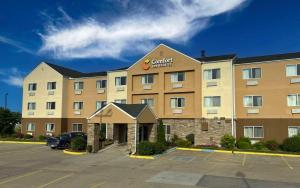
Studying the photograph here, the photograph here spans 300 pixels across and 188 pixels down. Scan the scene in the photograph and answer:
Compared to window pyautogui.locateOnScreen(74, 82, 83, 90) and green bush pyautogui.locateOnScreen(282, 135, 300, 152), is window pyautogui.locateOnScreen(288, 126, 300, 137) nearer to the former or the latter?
green bush pyautogui.locateOnScreen(282, 135, 300, 152)

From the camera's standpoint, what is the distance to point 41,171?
21.2 metres

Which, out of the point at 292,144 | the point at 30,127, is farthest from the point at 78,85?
the point at 292,144

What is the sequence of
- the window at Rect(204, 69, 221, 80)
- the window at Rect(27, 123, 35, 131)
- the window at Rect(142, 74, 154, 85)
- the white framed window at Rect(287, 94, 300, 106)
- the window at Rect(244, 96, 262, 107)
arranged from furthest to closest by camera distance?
the window at Rect(27, 123, 35, 131), the window at Rect(142, 74, 154, 85), the window at Rect(204, 69, 221, 80), the window at Rect(244, 96, 262, 107), the white framed window at Rect(287, 94, 300, 106)

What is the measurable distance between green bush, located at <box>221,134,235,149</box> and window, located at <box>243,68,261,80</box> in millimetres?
6361

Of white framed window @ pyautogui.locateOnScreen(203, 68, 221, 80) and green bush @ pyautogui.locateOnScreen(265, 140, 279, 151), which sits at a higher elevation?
white framed window @ pyautogui.locateOnScreen(203, 68, 221, 80)

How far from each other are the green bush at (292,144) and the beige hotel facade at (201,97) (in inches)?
102

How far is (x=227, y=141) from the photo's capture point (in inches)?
1314

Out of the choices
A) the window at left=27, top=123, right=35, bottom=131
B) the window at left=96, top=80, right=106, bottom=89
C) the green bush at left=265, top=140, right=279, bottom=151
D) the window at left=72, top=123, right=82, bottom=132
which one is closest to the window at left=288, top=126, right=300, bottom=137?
the green bush at left=265, top=140, right=279, bottom=151

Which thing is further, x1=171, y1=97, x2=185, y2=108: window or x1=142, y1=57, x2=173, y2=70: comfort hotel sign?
x1=142, y1=57, x2=173, y2=70: comfort hotel sign

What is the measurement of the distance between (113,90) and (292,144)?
21.6 m

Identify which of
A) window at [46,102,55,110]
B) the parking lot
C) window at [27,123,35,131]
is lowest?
the parking lot

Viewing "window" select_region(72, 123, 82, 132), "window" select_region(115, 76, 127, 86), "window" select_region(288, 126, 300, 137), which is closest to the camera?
"window" select_region(288, 126, 300, 137)

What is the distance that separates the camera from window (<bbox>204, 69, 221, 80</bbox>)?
3621 centimetres

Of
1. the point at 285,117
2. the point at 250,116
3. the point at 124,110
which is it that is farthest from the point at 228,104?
the point at 124,110
